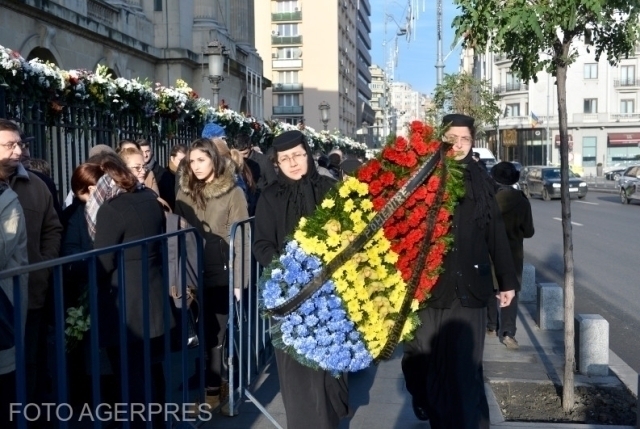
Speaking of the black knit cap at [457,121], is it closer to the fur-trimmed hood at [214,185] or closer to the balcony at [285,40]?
the fur-trimmed hood at [214,185]

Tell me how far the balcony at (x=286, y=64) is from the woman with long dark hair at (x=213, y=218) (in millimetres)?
94653

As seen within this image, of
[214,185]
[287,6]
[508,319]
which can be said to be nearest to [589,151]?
[287,6]

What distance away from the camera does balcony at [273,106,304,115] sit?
9869cm

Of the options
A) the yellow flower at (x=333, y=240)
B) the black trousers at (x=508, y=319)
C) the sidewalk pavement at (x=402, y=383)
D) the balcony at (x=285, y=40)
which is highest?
the balcony at (x=285, y=40)

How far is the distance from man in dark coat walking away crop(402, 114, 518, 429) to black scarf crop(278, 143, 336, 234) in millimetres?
758

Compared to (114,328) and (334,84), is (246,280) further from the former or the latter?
(334,84)

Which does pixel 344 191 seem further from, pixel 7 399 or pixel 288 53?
pixel 288 53

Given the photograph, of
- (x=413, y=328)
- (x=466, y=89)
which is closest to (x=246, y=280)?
(x=413, y=328)

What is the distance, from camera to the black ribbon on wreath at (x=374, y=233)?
4094 mm

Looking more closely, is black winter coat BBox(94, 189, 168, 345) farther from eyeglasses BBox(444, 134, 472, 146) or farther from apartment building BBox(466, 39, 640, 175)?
apartment building BBox(466, 39, 640, 175)

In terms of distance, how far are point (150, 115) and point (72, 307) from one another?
6559mm

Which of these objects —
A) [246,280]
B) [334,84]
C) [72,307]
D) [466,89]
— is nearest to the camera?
[72,307]

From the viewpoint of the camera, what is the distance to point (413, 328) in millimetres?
4441

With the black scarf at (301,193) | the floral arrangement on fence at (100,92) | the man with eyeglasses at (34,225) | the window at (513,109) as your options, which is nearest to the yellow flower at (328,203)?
the black scarf at (301,193)
